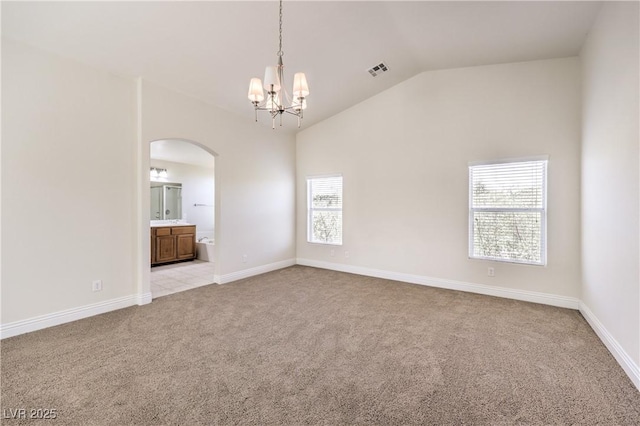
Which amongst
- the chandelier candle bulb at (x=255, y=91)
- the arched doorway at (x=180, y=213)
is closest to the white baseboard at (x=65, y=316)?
the arched doorway at (x=180, y=213)

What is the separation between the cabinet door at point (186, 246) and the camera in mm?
6582

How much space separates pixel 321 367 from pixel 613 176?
3036mm

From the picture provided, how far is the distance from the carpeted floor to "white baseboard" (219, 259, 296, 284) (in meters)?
1.04

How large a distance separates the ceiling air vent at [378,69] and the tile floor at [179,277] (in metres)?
4.24

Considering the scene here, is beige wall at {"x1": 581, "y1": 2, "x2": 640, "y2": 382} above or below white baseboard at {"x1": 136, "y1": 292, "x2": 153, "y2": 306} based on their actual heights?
above

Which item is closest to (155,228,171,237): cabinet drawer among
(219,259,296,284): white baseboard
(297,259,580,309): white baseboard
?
(219,259,296,284): white baseboard

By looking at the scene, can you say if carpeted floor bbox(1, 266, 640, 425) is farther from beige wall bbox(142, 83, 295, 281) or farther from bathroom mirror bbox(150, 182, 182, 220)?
bathroom mirror bbox(150, 182, 182, 220)

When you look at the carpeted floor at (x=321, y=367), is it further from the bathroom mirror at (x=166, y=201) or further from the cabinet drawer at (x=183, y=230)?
the bathroom mirror at (x=166, y=201)

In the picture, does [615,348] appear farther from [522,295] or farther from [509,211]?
[509,211]

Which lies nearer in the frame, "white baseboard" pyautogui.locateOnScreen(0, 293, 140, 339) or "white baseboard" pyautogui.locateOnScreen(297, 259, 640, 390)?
"white baseboard" pyautogui.locateOnScreen(297, 259, 640, 390)

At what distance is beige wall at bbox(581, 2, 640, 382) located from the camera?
Result: 2.17m

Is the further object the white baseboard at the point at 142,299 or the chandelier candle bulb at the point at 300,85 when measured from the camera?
the white baseboard at the point at 142,299

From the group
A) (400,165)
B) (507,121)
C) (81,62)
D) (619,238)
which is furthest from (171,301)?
(507,121)

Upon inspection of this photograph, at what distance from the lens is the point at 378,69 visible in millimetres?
4277
